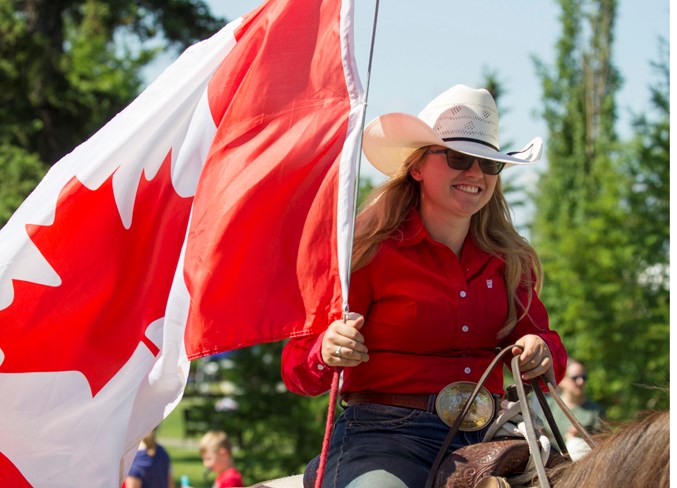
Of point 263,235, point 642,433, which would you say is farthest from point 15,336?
point 642,433

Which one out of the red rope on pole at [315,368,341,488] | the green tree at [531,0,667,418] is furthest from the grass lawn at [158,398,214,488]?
the red rope on pole at [315,368,341,488]

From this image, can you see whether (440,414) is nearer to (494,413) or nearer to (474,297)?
(494,413)

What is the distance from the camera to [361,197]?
1731cm

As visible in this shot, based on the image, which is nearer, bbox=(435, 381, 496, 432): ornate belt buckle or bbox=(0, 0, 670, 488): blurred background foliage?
bbox=(435, 381, 496, 432): ornate belt buckle

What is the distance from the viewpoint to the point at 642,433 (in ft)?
10.5

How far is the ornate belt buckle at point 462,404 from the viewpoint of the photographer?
388cm

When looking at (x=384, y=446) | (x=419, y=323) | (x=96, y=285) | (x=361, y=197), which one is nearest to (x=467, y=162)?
(x=419, y=323)

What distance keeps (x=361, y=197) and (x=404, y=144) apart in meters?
13.1

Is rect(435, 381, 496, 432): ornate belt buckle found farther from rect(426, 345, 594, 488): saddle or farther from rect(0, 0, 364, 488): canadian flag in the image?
rect(0, 0, 364, 488): canadian flag

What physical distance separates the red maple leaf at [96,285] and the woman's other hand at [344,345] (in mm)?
803

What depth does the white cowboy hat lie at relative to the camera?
13.4 ft

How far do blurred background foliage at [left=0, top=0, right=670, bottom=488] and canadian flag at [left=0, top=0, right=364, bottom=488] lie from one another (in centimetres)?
324

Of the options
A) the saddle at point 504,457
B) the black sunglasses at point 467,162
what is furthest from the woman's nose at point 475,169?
the saddle at point 504,457

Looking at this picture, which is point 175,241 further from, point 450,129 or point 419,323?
point 450,129
